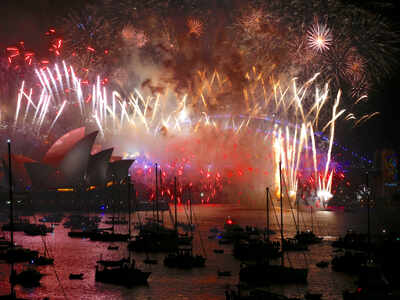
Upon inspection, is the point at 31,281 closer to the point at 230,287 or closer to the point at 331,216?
the point at 230,287

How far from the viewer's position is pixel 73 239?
7719 cm

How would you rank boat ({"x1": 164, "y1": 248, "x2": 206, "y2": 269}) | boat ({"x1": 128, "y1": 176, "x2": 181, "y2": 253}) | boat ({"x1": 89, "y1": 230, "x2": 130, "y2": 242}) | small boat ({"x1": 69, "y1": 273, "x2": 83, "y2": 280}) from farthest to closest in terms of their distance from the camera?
1. boat ({"x1": 89, "y1": 230, "x2": 130, "y2": 242})
2. boat ({"x1": 128, "y1": 176, "x2": 181, "y2": 253})
3. boat ({"x1": 164, "y1": 248, "x2": 206, "y2": 269})
4. small boat ({"x1": 69, "y1": 273, "x2": 83, "y2": 280})

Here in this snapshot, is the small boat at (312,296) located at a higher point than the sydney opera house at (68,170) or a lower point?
lower

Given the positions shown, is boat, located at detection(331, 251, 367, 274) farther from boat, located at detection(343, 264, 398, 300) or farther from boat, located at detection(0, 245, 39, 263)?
boat, located at detection(0, 245, 39, 263)

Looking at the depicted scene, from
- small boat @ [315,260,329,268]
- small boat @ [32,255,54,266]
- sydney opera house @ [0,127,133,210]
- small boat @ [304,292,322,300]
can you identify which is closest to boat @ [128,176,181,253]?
small boat @ [32,255,54,266]

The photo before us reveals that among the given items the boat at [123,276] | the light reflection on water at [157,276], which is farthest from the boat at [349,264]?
the boat at [123,276]

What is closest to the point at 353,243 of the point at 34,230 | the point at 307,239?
the point at 307,239

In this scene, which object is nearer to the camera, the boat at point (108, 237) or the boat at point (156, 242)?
the boat at point (156, 242)

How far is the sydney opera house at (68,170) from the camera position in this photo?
352 feet

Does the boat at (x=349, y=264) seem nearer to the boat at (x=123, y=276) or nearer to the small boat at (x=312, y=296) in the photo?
the small boat at (x=312, y=296)

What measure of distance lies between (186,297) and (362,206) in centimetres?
11388

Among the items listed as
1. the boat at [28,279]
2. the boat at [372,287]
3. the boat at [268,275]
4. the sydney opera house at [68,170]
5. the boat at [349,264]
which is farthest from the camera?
the sydney opera house at [68,170]

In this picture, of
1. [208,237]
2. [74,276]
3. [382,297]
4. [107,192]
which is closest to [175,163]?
[107,192]

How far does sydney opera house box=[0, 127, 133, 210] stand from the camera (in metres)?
107
